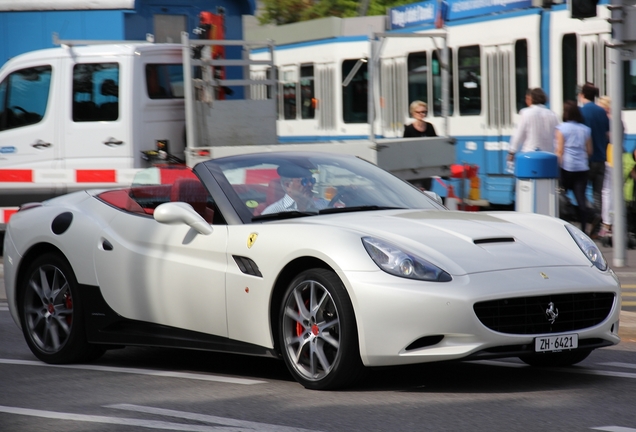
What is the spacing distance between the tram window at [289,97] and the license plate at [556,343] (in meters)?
20.5

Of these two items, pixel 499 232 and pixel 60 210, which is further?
pixel 60 210

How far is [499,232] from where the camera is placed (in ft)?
21.8

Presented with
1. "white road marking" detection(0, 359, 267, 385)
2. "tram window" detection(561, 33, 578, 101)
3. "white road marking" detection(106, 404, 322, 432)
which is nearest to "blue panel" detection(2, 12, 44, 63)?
"tram window" detection(561, 33, 578, 101)

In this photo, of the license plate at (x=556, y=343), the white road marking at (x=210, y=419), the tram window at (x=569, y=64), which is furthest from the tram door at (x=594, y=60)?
the white road marking at (x=210, y=419)

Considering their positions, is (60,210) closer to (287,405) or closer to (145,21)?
(287,405)

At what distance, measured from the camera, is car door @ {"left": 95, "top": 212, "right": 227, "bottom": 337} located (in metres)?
6.89

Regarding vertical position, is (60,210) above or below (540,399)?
above

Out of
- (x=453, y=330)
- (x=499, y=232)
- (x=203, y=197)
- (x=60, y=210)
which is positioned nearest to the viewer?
(x=453, y=330)

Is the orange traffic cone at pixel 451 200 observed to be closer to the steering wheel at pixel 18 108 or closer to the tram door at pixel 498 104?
the steering wheel at pixel 18 108

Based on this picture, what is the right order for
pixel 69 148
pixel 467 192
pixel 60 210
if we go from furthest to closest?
pixel 467 192
pixel 69 148
pixel 60 210

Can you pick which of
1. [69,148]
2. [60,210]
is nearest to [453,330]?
[60,210]

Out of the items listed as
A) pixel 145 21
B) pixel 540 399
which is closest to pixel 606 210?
pixel 145 21

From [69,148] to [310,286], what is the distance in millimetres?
8205

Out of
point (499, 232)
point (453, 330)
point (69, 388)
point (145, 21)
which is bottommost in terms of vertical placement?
point (69, 388)
